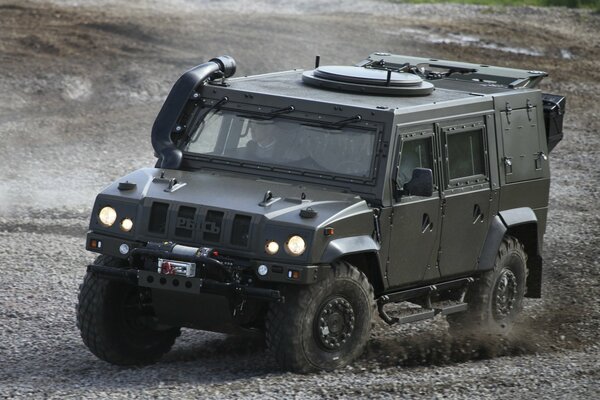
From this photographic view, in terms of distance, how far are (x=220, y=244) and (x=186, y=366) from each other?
3.73 feet

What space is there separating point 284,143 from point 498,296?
244 cm

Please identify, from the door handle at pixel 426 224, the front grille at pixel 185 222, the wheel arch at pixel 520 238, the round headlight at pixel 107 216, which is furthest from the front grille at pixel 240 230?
the wheel arch at pixel 520 238

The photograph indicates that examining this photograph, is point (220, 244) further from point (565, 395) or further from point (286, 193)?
point (565, 395)

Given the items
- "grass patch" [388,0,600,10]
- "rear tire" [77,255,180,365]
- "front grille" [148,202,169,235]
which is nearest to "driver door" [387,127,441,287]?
"front grille" [148,202,169,235]

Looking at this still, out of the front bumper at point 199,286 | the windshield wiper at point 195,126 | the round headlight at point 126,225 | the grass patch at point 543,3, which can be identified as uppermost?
the windshield wiper at point 195,126

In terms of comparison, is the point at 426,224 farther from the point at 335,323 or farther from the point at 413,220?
the point at 335,323

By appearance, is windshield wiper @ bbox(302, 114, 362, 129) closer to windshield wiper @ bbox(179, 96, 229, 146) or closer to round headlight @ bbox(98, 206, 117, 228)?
windshield wiper @ bbox(179, 96, 229, 146)

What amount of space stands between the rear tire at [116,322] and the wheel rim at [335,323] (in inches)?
52.3

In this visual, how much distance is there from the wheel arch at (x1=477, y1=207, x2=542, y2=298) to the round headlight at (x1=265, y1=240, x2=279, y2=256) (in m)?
2.51

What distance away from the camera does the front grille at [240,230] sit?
9234mm

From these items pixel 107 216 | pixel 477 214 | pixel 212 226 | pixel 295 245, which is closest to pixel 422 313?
pixel 477 214

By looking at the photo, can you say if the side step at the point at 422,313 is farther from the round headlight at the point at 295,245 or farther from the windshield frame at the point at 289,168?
the round headlight at the point at 295,245

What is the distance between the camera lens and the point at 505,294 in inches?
450

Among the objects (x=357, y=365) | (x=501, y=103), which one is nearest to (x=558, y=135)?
(x=501, y=103)
